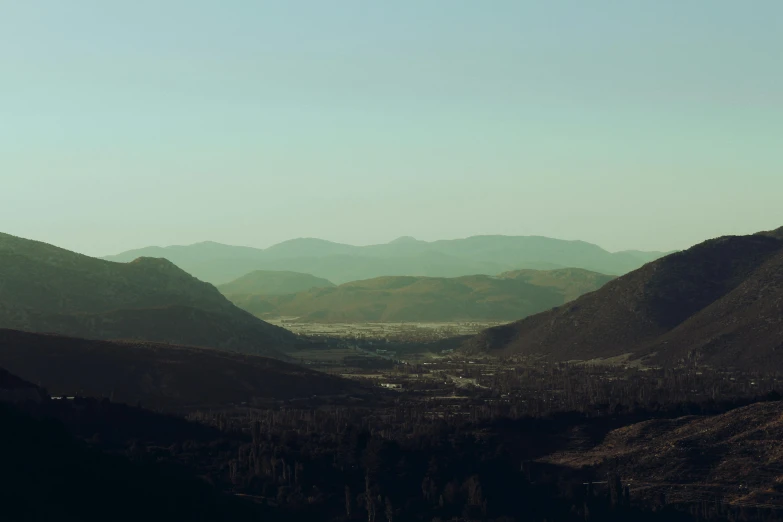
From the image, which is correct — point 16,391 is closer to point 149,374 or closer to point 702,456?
point 149,374

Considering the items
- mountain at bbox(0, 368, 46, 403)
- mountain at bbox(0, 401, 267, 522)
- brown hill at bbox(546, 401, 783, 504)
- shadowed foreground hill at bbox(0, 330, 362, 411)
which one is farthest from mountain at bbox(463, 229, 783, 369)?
mountain at bbox(0, 401, 267, 522)

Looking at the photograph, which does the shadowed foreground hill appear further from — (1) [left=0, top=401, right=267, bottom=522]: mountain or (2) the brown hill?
(2) the brown hill

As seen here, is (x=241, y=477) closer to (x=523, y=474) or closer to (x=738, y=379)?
(x=523, y=474)

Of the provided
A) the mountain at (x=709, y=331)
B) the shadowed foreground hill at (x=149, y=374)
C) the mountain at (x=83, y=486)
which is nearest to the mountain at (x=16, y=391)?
the mountain at (x=83, y=486)

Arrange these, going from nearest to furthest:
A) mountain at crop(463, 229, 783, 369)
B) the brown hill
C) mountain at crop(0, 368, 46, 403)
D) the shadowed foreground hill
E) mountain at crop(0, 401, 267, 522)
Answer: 1. mountain at crop(0, 401, 267, 522)
2. the brown hill
3. mountain at crop(0, 368, 46, 403)
4. the shadowed foreground hill
5. mountain at crop(463, 229, 783, 369)

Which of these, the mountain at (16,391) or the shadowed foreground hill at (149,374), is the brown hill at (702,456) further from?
the shadowed foreground hill at (149,374)

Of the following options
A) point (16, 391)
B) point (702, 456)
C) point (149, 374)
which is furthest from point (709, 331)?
point (16, 391)
